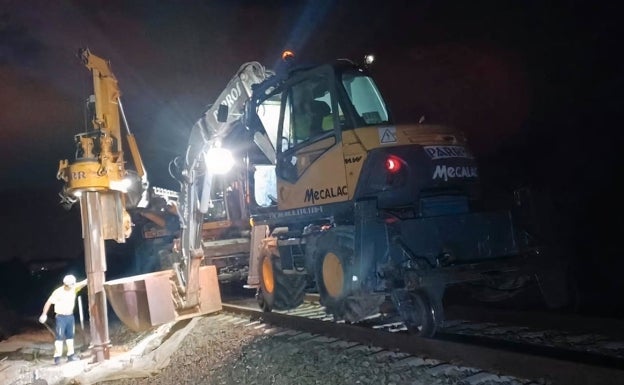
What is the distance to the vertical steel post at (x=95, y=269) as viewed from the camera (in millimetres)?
8344

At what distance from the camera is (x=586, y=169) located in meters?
13.8

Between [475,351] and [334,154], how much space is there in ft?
9.80

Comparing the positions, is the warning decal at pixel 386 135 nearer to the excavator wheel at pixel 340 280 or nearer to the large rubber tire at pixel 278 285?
the excavator wheel at pixel 340 280

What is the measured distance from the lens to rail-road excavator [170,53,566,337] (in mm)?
6023

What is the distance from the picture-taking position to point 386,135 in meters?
6.41

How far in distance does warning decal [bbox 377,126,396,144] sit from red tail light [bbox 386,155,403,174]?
0.23 metres

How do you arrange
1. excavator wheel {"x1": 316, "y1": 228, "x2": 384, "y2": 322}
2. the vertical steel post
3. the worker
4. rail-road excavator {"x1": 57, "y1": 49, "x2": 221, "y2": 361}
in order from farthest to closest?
1. the worker
2. the vertical steel post
3. rail-road excavator {"x1": 57, "y1": 49, "x2": 221, "y2": 361}
4. excavator wheel {"x1": 316, "y1": 228, "x2": 384, "y2": 322}

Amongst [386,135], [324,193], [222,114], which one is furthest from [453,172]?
[222,114]

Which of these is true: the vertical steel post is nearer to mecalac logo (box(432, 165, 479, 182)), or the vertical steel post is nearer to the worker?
the worker

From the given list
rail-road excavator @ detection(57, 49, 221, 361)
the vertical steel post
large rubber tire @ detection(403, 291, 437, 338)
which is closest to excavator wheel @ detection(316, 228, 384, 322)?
large rubber tire @ detection(403, 291, 437, 338)

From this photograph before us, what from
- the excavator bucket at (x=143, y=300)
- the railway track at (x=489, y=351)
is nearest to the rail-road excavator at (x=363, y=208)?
the railway track at (x=489, y=351)

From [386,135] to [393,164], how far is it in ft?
1.27

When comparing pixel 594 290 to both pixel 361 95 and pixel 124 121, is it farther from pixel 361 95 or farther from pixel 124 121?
pixel 124 121

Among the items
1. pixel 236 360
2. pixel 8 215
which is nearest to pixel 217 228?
pixel 236 360
